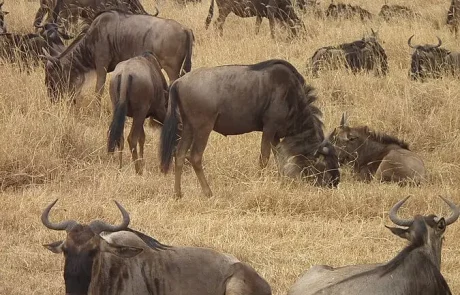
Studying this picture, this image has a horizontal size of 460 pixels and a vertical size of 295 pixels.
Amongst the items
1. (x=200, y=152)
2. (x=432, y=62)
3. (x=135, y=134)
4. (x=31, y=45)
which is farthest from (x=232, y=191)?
(x=31, y=45)

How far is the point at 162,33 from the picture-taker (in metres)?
10.5

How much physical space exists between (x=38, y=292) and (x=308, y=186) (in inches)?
111

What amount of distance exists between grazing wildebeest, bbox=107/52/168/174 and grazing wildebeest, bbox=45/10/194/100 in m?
1.40

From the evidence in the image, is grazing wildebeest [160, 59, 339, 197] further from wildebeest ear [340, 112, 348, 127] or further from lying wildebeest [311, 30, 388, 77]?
lying wildebeest [311, 30, 388, 77]

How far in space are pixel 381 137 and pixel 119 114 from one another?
2516 mm

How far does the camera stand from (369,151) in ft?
31.3

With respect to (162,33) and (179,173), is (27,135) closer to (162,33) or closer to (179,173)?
(179,173)

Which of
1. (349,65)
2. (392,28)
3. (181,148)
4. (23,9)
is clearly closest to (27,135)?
(181,148)

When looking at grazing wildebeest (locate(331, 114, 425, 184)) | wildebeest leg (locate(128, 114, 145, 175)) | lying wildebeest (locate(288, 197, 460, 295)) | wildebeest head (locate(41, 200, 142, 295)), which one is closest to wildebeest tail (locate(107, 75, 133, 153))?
wildebeest leg (locate(128, 114, 145, 175))

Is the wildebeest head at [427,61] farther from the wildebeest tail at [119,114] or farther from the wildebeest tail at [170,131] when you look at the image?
the wildebeest tail at [170,131]

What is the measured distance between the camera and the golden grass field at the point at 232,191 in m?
6.69

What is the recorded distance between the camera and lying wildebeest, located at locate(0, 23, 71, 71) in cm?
1138

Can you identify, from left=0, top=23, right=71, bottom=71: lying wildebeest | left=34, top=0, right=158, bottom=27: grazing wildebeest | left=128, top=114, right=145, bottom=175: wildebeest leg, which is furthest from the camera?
left=34, top=0, right=158, bottom=27: grazing wildebeest

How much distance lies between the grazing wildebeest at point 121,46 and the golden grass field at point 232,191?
33 centimetres
